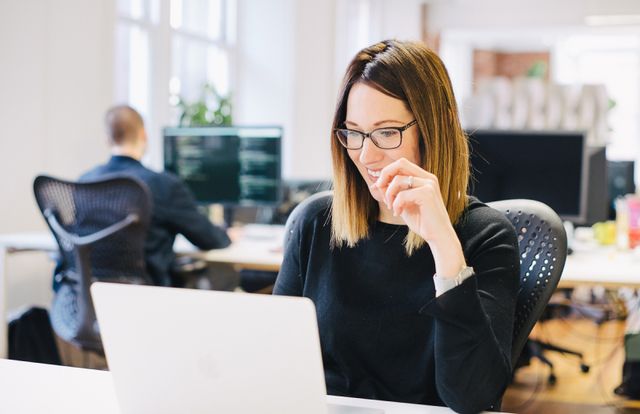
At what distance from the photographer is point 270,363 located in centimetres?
90

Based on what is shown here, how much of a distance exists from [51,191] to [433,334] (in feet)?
5.57

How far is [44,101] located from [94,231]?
1121 mm

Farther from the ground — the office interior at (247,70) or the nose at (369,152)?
the office interior at (247,70)

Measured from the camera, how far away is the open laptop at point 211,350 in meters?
0.88

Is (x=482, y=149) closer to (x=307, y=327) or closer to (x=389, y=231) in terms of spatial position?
(x=389, y=231)

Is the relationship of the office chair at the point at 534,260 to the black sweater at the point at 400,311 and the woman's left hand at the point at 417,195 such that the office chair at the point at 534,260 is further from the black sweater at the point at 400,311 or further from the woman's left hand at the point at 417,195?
the woman's left hand at the point at 417,195

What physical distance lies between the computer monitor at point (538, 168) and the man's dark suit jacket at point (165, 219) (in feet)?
3.63

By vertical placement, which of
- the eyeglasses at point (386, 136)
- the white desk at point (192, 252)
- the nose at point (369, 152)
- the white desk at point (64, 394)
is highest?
the eyeglasses at point (386, 136)

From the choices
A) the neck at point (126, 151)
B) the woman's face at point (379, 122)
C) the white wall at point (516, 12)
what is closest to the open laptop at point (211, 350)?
the woman's face at point (379, 122)

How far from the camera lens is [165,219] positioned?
2.85 m

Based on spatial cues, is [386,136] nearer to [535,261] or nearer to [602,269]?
[535,261]

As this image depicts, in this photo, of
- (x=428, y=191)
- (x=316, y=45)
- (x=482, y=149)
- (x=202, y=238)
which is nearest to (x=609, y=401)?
(x=482, y=149)

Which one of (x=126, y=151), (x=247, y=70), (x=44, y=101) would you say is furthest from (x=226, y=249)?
(x=247, y=70)

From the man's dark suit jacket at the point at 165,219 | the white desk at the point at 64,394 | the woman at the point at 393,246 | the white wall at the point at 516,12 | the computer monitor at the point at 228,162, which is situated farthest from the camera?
the white wall at the point at 516,12
